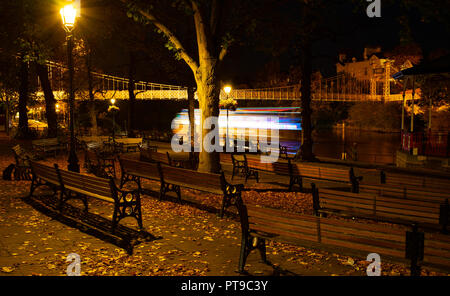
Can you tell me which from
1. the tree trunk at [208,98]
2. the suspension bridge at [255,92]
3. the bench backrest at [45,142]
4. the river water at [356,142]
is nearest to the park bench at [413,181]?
the tree trunk at [208,98]

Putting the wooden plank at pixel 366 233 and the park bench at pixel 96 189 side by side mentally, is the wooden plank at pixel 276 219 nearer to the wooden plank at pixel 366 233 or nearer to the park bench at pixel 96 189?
the wooden plank at pixel 366 233

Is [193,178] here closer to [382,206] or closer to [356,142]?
[382,206]

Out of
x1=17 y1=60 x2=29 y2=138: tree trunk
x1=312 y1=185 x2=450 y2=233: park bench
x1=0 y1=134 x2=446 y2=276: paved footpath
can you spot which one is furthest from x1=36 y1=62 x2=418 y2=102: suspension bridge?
x1=312 y1=185 x2=450 y2=233: park bench

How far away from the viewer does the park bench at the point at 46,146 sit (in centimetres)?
1681

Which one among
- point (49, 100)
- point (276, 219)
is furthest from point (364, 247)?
point (49, 100)

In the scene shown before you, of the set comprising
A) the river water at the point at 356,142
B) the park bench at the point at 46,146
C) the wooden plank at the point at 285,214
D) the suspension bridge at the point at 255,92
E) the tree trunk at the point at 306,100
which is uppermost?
the suspension bridge at the point at 255,92

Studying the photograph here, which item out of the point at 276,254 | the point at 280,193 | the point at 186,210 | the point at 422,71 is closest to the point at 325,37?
the point at 422,71

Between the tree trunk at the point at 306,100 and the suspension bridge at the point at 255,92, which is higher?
the suspension bridge at the point at 255,92

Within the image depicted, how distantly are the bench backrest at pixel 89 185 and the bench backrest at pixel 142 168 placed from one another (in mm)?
1850

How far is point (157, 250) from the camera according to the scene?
18.7 feet

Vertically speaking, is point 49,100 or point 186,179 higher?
point 49,100

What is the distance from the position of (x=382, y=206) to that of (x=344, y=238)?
65.2 inches

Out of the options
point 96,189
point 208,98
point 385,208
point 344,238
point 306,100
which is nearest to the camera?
point 344,238
